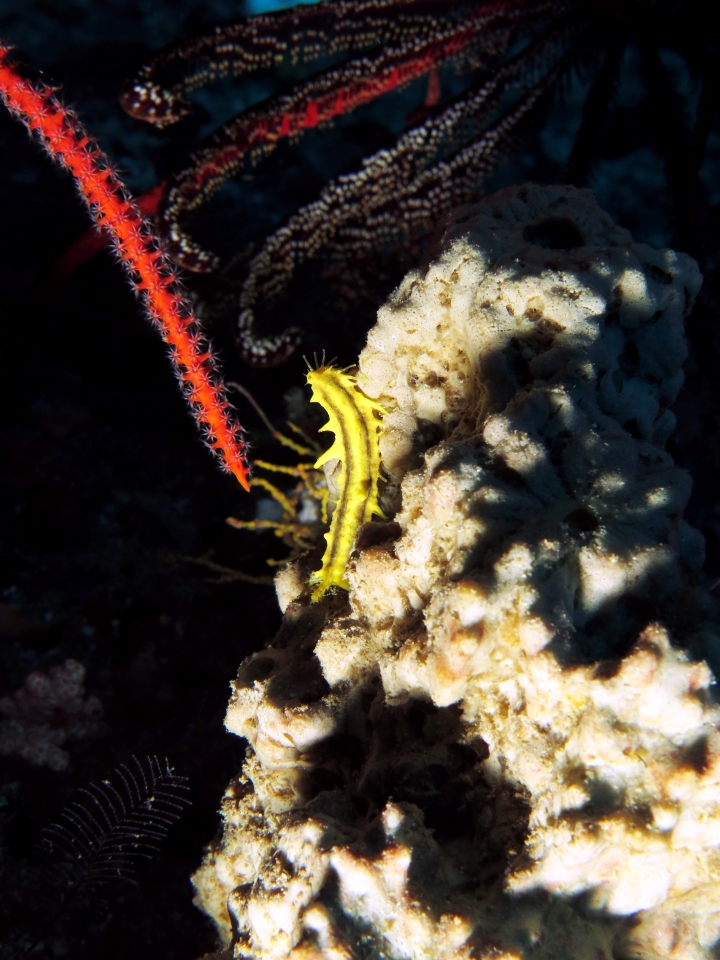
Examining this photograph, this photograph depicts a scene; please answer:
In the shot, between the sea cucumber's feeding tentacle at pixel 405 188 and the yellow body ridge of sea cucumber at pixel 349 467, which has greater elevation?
the sea cucumber's feeding tentacle at pixel 405 188

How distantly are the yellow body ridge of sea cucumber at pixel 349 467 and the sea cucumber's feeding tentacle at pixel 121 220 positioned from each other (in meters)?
0.51

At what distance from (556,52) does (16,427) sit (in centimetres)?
414

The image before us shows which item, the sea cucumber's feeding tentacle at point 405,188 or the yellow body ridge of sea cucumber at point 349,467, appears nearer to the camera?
the yellow body ridge of sea cucumber at point 349,467

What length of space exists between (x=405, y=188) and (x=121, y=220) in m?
1.65

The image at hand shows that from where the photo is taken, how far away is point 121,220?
239 centimetres

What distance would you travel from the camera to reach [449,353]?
7.95ft

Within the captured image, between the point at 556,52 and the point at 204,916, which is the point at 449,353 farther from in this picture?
the point at 204,916

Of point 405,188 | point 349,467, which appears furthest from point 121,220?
point 405,188

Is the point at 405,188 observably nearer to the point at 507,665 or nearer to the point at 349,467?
the point at 349,467

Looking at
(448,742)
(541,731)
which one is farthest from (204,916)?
(541,731)

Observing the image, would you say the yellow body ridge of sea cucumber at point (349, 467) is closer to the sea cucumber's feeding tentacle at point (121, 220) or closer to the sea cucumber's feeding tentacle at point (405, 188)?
the sea cucumber's feeding tentacle at point (121, 220)

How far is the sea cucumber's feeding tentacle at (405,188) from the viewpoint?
126 inches

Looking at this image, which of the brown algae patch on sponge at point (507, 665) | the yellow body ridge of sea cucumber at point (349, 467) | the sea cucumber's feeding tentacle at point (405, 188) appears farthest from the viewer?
the sea cucumber's feeding tentacle at point (405, 188)

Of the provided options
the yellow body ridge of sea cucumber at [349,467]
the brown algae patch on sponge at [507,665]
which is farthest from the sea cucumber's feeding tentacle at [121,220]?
the brown algae patch on sponge at [507,665]
